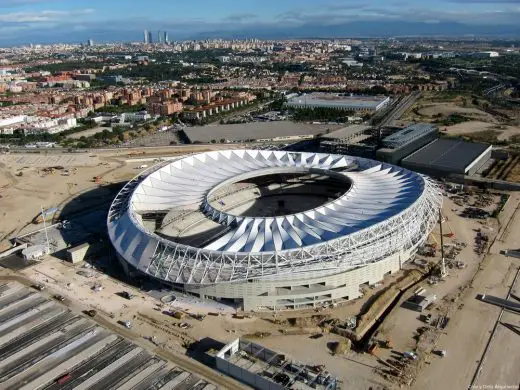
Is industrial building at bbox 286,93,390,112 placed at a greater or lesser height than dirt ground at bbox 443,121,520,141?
greater

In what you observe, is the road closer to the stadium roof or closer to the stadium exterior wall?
the stadium roof

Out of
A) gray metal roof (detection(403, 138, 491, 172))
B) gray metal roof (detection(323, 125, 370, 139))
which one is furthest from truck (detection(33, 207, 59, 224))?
gray metal roof (detection(403, 138, 491, 172))

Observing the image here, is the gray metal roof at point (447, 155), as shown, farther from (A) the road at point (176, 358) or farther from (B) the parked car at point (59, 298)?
(B) the parked car at point (59, 298)

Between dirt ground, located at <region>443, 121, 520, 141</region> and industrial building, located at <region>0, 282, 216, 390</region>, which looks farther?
dirt ground, located at <region>443, 121, 520, 141</region>

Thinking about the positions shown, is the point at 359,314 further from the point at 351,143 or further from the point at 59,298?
the point at 351,143

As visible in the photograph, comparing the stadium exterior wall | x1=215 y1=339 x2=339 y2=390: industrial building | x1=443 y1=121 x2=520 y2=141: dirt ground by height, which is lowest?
x1=215 y1=339 x2=339 y2=390: industrial building

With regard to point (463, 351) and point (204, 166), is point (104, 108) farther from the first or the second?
point (463, 351)

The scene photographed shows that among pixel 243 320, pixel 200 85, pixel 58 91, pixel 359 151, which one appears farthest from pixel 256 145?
pixel 58 91

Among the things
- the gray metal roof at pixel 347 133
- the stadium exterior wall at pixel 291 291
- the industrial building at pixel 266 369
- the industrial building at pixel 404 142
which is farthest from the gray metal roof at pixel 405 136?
the industrial building at pixel 266 369
